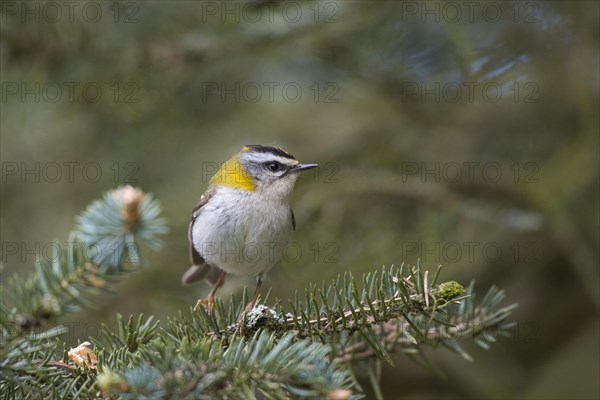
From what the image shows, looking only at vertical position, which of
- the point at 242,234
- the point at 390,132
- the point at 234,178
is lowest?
the point at 242,234

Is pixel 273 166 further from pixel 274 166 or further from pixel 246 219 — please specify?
pixel 246 219

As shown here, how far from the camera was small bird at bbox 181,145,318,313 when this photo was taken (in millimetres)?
3188

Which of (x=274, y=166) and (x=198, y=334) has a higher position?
(x=274, y=166)

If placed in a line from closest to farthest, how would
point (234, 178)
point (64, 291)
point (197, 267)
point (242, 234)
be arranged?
point (64, 291)
point (242, 234)
point (197, 267)
point (234, 178)

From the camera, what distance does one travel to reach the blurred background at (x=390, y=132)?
327 cm

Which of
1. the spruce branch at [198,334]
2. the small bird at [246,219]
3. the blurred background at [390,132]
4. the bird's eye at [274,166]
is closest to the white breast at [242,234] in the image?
the small bird at [246,219]

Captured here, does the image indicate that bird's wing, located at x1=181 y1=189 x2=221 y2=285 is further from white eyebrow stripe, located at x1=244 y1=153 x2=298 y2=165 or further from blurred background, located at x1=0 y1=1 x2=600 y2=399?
white eyebrow stripe, located at x1=244 y1=153 x2=298 y2=165

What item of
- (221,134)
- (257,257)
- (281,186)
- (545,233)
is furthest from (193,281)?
(545,233)

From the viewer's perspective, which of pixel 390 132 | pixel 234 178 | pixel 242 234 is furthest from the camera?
pixel 390 132

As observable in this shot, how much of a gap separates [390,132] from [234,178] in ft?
3.36

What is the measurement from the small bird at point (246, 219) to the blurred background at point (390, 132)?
0.47 feet

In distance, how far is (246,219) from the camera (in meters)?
3.26

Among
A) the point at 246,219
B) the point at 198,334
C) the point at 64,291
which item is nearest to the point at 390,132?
the point at 246,219

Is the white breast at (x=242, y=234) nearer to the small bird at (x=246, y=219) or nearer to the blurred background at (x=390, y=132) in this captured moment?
the small bird at (x=246, y=219)
